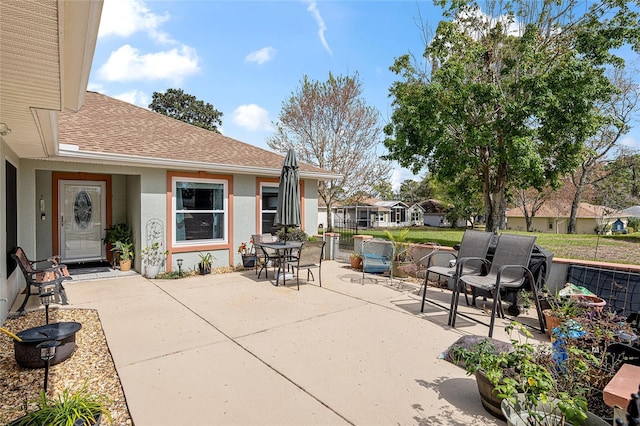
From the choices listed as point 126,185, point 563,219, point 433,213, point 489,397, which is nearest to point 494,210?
point 489,397

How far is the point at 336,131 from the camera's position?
19.8 metres

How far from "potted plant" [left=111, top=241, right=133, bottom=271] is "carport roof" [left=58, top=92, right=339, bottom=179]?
2211 mm

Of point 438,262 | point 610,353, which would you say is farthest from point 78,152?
point 610,353

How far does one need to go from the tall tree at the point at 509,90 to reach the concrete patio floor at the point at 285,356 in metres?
6.39

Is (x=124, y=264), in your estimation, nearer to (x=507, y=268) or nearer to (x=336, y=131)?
(x=507, y=268)

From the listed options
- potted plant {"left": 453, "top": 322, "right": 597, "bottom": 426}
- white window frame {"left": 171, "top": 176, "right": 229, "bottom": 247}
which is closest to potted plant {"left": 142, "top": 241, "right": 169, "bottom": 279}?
white window frame {"left": 171, "top": 176, "right": 229, "bottom": 247}

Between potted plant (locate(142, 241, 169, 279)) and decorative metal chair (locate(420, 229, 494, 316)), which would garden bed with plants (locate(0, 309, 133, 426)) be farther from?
decorative metal chair (locate(420, 229, 494, 316))

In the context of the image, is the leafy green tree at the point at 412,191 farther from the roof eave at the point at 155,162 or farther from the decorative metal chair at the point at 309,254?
the decorative metal chair at the point at 309,254

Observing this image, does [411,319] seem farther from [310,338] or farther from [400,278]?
[400,278]

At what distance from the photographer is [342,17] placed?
9.18 m

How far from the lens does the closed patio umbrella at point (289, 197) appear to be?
7984 mm

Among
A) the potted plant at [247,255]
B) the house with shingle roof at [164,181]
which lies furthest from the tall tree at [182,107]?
the potted plant at [247,255]

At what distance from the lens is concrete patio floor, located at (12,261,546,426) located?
2.81 m

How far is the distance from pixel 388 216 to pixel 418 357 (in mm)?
43088
